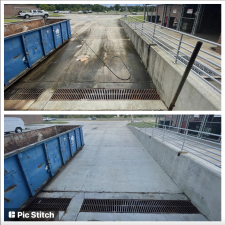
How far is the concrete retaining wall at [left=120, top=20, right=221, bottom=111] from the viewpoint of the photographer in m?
2.99

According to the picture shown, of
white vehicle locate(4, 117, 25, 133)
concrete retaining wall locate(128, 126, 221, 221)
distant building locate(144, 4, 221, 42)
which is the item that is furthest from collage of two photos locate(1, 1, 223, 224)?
white vehicle locate(4, 117, 25, 133)

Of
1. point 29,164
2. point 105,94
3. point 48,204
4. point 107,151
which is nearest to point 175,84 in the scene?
point 105,94

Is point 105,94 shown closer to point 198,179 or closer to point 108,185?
point 108,185

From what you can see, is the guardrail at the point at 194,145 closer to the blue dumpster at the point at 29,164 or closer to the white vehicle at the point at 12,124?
the blue dumpster at the point at 29,164

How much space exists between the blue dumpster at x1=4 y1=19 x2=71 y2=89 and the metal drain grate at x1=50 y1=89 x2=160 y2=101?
2.12 m

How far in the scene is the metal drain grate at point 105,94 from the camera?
15.8 feet

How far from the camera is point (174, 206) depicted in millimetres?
3779

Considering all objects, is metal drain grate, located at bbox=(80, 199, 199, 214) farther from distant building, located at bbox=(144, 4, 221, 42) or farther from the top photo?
distant building, located at bbox=(144, 4, 221, 42)

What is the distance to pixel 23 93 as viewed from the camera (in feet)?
16.2

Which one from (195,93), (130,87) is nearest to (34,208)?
(130,87)

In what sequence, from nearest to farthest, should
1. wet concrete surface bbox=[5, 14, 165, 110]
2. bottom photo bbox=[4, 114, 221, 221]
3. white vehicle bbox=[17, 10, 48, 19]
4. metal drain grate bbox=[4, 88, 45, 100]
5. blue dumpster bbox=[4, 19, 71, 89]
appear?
bottom photo bbox=[4, 114, 221, 221], metal drain grate bbox=[4, 88, 45, 100], blue dumpster bbox=[4, 19, 71, 89], wet concrete surface bbox=[5, 14, 165, 110], white vehicle bbox=[17, 10, 48, 19]

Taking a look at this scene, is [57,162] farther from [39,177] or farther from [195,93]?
[195,93]

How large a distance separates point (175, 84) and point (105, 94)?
2433 mm

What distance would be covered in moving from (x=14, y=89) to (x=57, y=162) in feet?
11.3
